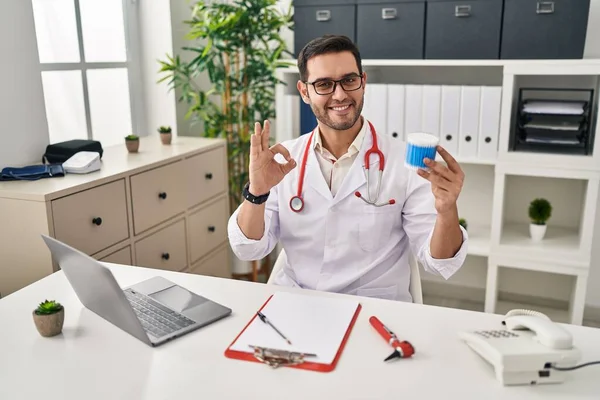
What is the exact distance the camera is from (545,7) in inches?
94.5

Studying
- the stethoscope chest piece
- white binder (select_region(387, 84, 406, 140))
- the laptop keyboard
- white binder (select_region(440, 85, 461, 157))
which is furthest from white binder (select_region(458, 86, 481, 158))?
the laptop keyboard

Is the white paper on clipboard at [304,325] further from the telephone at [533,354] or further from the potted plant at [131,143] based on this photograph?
the potted plant at [131,143]

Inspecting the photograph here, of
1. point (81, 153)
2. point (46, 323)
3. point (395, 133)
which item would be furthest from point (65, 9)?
point (46, 323)

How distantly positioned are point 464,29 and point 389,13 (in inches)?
14.3

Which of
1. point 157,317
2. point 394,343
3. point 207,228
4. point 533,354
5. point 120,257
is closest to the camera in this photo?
point 533,354

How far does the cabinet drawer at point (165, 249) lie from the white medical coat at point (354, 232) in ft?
2.76

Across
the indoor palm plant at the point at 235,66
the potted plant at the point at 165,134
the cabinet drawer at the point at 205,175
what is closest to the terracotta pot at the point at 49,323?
the cabinet drawer at the point at 205,175

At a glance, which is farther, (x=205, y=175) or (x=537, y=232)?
(x=205, y=175)

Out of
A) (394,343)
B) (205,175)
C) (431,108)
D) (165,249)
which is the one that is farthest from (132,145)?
(394,343)

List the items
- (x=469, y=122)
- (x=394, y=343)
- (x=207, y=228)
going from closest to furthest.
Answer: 1. (x=394, y=343)
2. (x=469, y=122)
3. (x=207, y=228)

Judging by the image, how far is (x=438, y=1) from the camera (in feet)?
8.41

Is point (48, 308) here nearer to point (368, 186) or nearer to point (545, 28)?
point (368, 186)

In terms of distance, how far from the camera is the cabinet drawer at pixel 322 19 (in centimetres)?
272

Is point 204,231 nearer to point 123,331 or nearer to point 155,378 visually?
point 123,331
